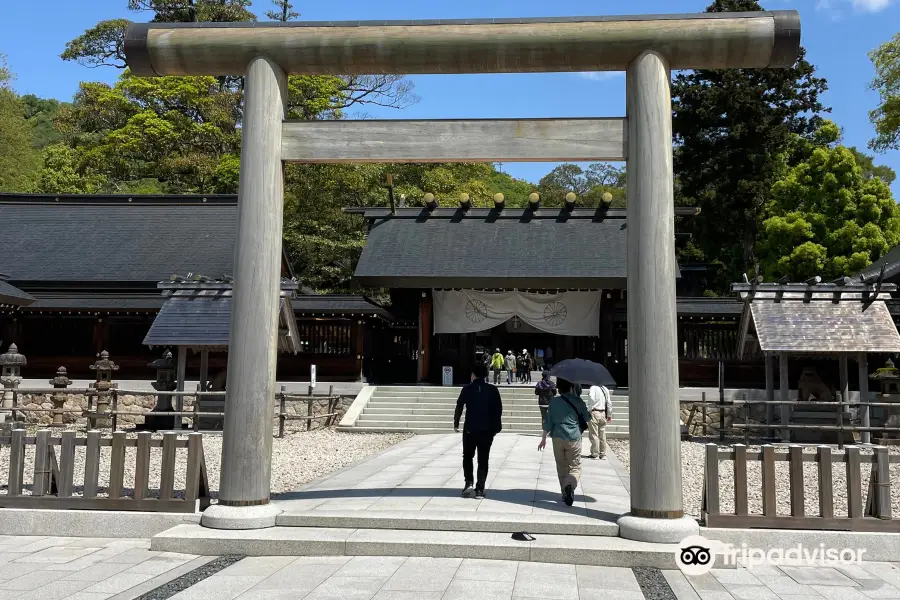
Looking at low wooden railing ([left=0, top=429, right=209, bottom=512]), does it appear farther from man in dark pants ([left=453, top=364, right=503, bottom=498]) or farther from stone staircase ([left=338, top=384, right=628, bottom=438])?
stone staircase ([left=338, top=384, right=628, bottom=438])

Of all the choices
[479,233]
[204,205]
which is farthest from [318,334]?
[204,205]

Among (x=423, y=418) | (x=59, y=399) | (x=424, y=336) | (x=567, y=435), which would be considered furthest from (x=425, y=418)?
(x=567, y=435)

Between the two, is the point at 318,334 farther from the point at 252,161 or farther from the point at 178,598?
the point at 178,598

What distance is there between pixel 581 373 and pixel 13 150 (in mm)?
40315

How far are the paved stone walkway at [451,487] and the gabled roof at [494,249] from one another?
8017mm

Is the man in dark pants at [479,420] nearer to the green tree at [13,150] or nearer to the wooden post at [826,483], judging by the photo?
the wooden post at [826,483]

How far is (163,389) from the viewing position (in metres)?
17.7

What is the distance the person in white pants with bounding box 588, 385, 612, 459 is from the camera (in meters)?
12.4

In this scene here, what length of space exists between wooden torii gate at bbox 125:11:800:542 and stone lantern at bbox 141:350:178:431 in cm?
1073

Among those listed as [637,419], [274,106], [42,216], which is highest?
[42,216]

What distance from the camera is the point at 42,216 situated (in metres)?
28.7

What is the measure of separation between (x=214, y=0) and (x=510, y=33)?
3979 cm

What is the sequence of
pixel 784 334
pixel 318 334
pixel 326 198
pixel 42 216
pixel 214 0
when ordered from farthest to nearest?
pixel 214 0
pixel 326 198
pixel 42 216
pixel 318 334
pixel 784 334

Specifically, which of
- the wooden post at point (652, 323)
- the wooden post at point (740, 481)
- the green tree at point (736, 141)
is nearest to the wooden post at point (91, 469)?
the wooden post at point (652, 323)
